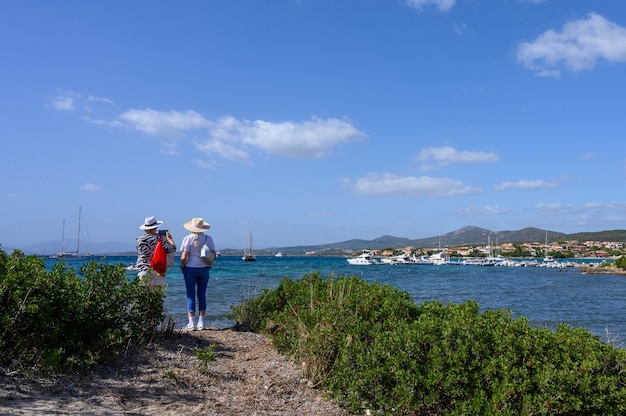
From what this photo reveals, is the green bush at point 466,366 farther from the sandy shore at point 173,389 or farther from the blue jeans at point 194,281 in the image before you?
the blue jeans at point 194,281

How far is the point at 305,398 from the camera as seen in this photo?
559cm

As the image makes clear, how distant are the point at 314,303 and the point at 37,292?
12.5ft

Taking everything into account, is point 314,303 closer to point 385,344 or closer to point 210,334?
point 210,334

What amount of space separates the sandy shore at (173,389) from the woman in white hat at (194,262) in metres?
1.71

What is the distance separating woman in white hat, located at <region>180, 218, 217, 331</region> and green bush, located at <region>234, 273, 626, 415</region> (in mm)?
3271

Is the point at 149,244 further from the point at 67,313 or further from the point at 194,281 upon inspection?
the point at 67,313

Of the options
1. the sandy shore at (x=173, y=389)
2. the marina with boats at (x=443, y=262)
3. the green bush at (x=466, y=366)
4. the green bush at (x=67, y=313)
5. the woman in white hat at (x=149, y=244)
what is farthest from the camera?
the marina with boats at (x=443, y=262)

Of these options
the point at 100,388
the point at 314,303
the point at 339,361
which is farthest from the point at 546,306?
the point at 100,388

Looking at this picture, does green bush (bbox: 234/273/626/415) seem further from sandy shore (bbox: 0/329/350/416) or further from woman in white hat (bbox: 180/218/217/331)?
woman in white hat (bbox: 180/218/217/331)

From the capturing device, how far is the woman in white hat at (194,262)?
28.2ft

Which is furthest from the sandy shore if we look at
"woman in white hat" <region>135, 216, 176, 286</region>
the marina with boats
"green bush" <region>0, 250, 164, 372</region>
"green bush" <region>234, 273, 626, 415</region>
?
the marina with boats

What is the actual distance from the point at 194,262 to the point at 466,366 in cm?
532

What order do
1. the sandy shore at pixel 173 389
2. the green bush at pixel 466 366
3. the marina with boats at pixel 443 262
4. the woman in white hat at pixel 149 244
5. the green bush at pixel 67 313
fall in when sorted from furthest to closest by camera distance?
the marina with boats at pixel 443 262, the woman in white hat at pixel 149 244, the green bush at pixel 67 313, the sandy shore at pixel 173 389, the green bush at pixel 466 366

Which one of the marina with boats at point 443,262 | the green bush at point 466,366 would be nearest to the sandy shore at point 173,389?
the green bush at point 466,366
